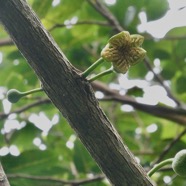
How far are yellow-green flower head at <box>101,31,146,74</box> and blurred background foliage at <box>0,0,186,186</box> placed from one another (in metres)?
1.01

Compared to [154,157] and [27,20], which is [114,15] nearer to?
[154,157]

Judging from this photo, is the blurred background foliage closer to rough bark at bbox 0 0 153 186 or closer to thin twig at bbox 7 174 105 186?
thin twig at bbox 7 174 105 186

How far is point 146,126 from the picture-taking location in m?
2.19

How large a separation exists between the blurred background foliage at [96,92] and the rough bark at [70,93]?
97 centimetres

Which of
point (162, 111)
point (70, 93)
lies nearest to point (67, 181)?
point (162, 111)

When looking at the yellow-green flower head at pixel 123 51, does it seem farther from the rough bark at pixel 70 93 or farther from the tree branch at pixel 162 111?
the tree branch at pixel 162 111

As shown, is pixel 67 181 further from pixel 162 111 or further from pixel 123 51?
pixel 123 51

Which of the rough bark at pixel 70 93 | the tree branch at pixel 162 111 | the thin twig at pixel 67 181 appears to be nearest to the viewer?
the rough bark at pixel 70 93

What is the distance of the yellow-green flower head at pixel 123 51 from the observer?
78 centimetres

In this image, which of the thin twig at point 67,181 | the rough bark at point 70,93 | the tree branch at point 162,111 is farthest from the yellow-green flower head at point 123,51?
the tree branch at point 162,111

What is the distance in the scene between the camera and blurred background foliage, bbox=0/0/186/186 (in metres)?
1.84

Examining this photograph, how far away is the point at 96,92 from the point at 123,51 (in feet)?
3.94

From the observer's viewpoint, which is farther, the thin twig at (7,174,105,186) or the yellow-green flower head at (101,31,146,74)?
the thin twig at (7,174,105,186)

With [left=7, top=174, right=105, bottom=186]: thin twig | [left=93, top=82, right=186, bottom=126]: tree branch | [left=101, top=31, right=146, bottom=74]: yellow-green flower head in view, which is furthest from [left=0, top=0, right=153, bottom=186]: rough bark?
[left=93, top=82, right=186, bottom=126]: tree branch
